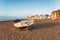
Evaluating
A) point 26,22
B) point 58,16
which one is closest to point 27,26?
point 26,22

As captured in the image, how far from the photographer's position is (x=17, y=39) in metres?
10.8

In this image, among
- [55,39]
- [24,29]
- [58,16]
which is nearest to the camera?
[55,39]

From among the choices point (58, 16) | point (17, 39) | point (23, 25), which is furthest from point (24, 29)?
point (58, 16)

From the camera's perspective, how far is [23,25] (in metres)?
16.0

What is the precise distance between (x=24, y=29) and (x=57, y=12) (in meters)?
22.6

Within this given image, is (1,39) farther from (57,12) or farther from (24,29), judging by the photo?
(57,12)

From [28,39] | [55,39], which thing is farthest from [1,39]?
[55,39]

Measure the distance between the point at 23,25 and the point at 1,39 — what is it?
18.0 ft

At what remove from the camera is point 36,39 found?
1077 cm

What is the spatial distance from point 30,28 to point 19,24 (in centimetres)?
129

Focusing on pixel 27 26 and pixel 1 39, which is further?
pixel 27 26

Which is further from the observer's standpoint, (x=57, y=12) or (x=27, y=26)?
(x=57, y=12)

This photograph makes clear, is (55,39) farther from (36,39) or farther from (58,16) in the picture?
(58,16)

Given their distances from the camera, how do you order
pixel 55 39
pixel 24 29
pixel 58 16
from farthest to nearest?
1. pixel 58 16
2. pixel 24 29
3. pixel 55 39
